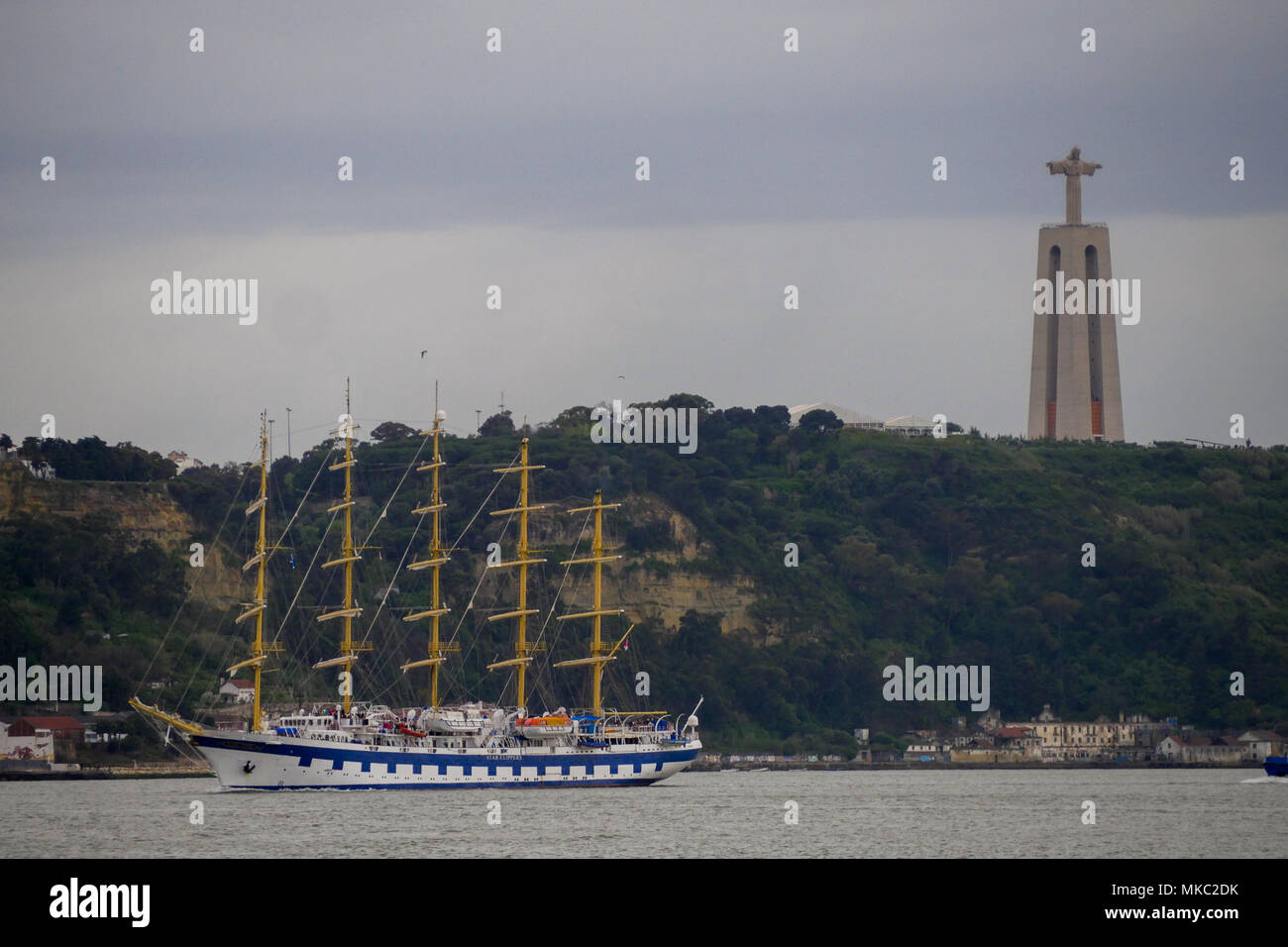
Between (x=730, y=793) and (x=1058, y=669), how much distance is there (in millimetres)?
89592

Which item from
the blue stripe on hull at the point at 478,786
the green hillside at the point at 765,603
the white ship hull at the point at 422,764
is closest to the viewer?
the white ship hull at the point at 422,764

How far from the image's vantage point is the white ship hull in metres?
92.6

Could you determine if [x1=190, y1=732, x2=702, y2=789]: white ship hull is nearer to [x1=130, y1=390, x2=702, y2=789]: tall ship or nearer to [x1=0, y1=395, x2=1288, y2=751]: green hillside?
[x1=130, y1=390, x2=702, y2=789]: tall ship

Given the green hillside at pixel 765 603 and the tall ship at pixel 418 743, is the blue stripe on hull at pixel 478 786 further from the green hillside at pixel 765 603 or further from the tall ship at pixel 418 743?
the green hillside at pixel 765 603

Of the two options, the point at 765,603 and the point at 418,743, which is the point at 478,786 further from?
the point at 765,603

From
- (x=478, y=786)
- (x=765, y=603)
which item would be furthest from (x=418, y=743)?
(x=765, y=603)

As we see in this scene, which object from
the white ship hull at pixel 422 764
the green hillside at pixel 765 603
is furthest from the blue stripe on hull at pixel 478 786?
the green hillside at pixel 765 603

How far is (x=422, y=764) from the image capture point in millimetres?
97688

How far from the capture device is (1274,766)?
117438mm

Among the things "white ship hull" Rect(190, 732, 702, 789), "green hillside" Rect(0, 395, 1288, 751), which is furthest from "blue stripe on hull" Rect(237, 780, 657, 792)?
"green hillside" Rect(0, 395, 1288, 751)

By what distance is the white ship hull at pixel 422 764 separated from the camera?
Result: 92625 millimetres
